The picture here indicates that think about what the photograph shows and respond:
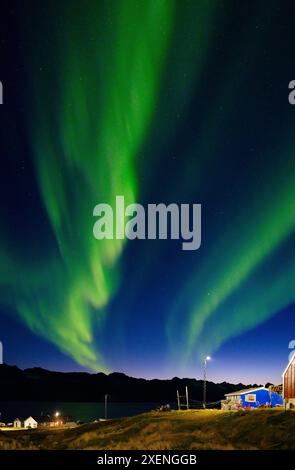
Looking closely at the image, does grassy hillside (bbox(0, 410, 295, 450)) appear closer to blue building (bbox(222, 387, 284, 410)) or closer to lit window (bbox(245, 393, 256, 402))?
blue building (bbox(222, 387, 284, 410))

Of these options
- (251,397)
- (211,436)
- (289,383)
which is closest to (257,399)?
(251,397)

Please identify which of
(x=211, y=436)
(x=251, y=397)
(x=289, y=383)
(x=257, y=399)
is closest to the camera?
(x=211, y=436)

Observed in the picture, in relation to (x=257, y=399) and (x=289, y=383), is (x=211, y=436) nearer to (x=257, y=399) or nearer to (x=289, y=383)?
(x=289, y=383)

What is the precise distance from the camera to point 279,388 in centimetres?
6150

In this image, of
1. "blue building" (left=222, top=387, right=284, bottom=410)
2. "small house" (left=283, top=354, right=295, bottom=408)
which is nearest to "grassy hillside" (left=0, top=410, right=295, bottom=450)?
"small house" (left=283, top=354, right=295, bottom=408)

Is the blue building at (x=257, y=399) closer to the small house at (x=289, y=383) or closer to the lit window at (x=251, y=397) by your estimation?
the lit window at (x=251, y=397)

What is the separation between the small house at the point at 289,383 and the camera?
55.8 m

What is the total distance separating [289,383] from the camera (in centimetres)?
5656

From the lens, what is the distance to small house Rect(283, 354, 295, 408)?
183 feet

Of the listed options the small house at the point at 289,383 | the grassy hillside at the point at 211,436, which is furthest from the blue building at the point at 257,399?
the grassy hillside at the point at 211,436
